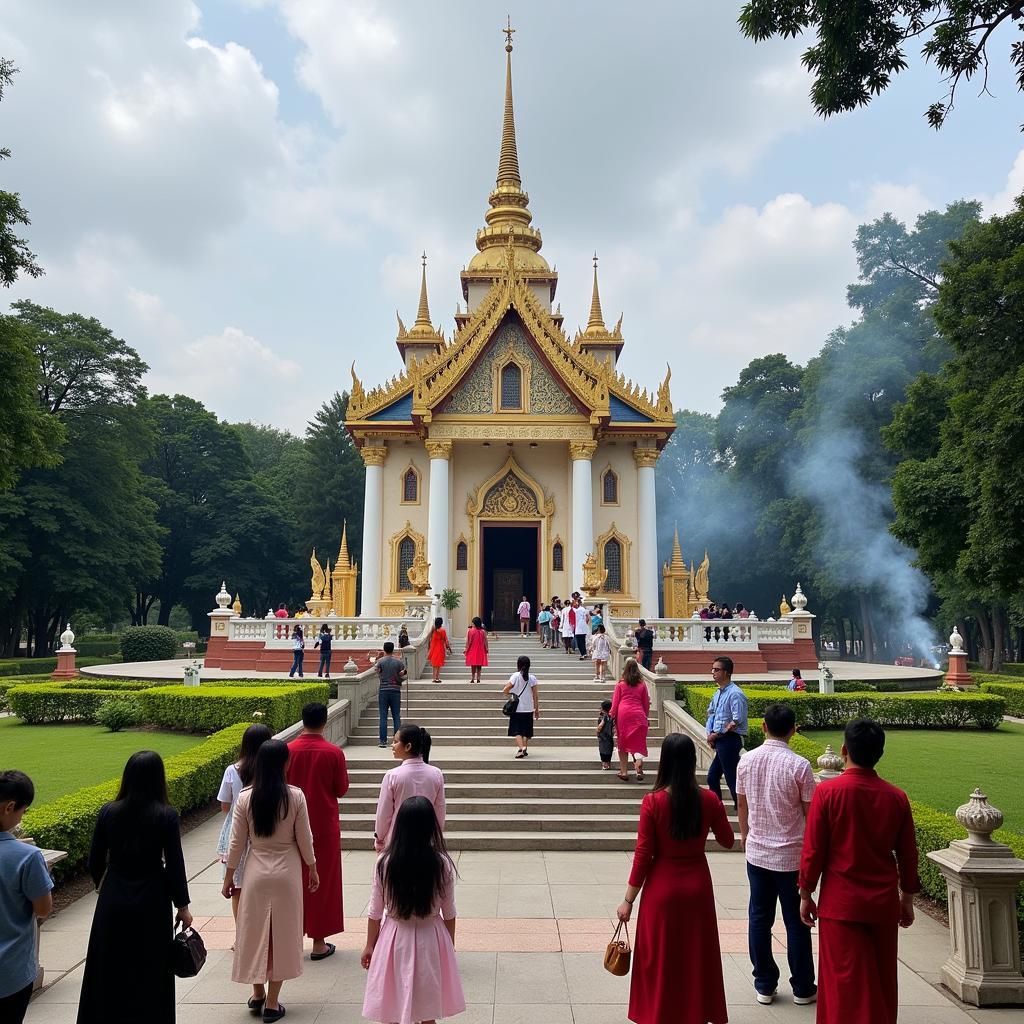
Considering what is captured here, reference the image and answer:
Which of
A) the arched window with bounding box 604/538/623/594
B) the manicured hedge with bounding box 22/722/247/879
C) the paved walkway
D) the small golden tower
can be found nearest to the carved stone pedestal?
the paved walkway

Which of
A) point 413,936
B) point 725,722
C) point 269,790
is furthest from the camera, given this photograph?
point 725,722

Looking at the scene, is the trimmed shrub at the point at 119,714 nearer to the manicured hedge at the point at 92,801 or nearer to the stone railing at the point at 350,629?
the manicured hedge at the point at 92,801

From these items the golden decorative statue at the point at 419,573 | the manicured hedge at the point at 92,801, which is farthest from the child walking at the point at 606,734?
the golden decorative statue at the point at 419,573

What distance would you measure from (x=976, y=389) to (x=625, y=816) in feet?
25.6

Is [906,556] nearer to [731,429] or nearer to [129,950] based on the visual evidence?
[731,429]

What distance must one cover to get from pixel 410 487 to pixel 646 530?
27.6 ft

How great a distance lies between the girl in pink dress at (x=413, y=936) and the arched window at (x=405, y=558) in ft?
82.6

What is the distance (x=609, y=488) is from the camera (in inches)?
1204

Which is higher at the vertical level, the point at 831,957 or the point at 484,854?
the point at 831,957

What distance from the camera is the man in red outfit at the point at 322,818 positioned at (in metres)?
6.54

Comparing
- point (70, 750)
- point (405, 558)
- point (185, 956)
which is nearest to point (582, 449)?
point (405, 558)

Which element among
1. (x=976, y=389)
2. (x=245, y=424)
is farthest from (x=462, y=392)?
(x=245, y=424)

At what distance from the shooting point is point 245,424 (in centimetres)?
8531

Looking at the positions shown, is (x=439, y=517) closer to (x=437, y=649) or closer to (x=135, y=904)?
(x=437, y=649)
